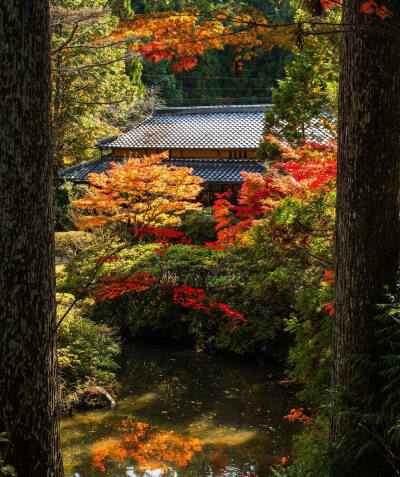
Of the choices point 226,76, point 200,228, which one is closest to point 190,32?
point 200,228

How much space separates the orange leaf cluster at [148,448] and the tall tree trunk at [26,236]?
307 cm

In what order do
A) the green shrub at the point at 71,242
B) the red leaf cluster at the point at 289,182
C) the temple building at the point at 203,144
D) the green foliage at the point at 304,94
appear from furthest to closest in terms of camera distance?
the temple building at the point at 203,144 → the green shrub at the point at 71,242 → the green foliage at the point at 304,94 → the red leaf cluster at the point at 289,182

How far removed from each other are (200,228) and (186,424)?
7.89m

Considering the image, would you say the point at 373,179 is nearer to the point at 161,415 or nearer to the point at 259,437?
the point at 259,437

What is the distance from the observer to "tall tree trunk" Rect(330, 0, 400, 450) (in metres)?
3.53

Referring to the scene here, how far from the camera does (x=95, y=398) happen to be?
7645mm

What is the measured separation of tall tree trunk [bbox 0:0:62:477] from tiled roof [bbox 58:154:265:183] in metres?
14.4

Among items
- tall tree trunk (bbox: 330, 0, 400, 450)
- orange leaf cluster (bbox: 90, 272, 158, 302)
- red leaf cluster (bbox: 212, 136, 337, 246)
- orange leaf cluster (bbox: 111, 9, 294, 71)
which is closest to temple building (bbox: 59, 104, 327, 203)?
red leaf cluster (bbox: 212, 136, 337, 246)

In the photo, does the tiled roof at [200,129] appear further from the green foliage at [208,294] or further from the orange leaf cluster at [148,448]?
the orange leaf cluster at [148,448]

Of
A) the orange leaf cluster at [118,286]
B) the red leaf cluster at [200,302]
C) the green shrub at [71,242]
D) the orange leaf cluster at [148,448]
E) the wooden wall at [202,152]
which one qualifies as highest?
the wooden wall at [202,152]

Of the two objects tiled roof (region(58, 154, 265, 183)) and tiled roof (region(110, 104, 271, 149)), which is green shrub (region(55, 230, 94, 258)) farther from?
tiled roof (region(110, 104, 271, 149))

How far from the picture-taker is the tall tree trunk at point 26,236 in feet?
9.96

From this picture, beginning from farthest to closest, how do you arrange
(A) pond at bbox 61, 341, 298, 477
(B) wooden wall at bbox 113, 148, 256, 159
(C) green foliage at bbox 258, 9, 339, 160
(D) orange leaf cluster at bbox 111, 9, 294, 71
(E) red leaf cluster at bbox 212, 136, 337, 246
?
(B) wooden wall at bbox 113, 148, 256, 159 < (C) green foliage at bbox 258, 9, 339, 160 < (E) red leaf cluster at bbox 212, 136, 337, 246 < (A) pond at bbox 61, 341, 298, 477 < (D) orange leaf cluster at bbox 111, 9, 294, 71

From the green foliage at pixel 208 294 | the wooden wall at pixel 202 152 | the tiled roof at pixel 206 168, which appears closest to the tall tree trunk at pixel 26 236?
the green foliage at pixel 208 294
